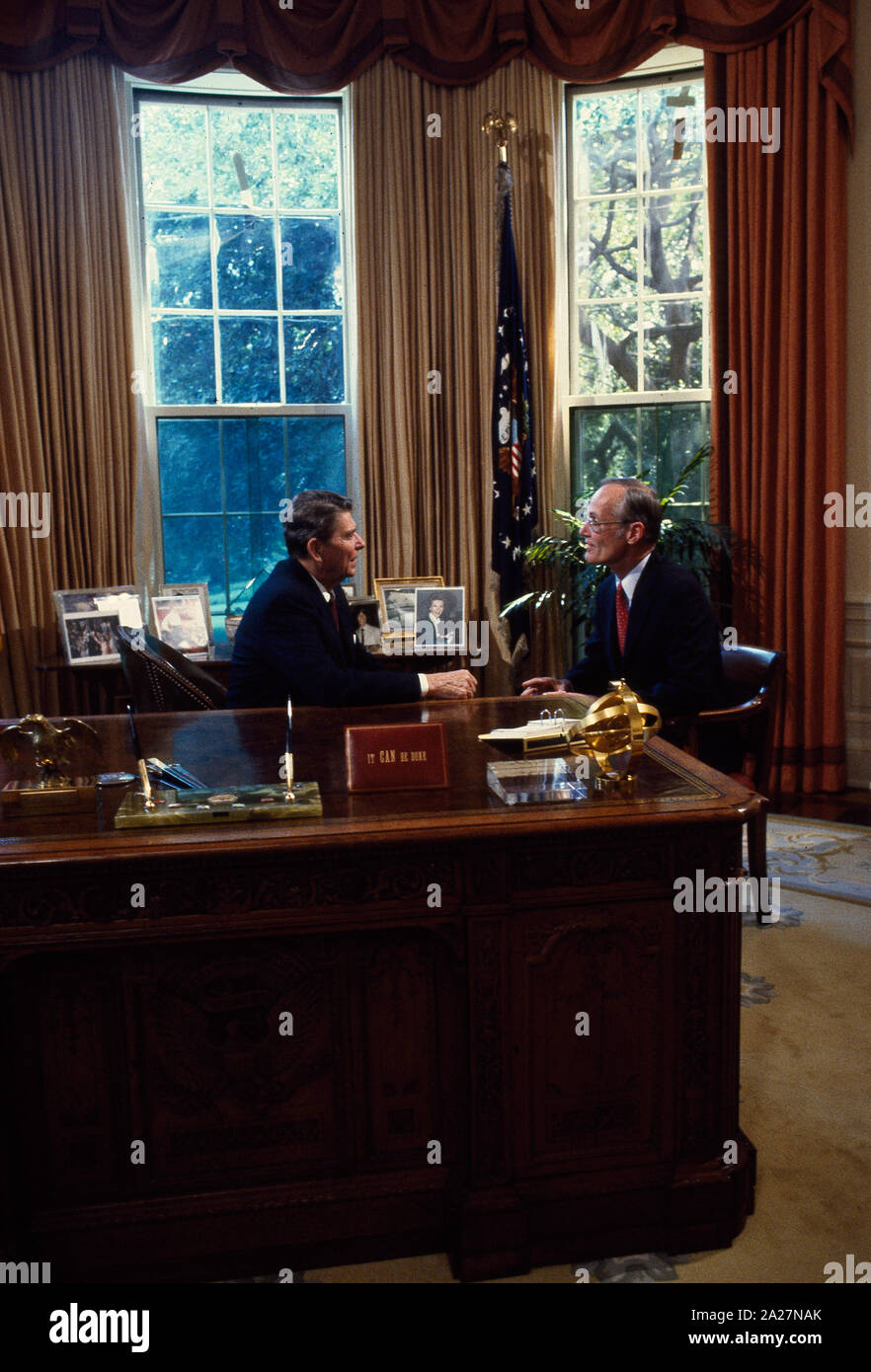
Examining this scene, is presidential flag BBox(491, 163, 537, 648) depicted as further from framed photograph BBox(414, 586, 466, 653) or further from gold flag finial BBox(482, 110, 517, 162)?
framed photograph BBox(414, 586, 466, 653)

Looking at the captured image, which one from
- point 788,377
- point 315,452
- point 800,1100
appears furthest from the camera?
point 315,452

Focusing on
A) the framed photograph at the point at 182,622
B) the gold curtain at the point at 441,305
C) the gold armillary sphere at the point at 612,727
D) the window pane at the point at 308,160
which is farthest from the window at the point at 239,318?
the gold armillary sphere at the point at 612,727

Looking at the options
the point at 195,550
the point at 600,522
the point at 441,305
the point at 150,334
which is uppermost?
the point at 441,305

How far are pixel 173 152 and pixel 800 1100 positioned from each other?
17.6ft

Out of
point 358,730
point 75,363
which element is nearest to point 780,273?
point 75,363

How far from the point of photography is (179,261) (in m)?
6.06

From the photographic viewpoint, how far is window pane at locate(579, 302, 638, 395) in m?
6.23

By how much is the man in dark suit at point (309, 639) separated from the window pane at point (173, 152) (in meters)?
3.14

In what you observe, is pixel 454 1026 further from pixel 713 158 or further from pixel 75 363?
pixel 713 158

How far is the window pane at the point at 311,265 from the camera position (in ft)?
20.1

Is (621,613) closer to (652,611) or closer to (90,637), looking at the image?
(652,611)

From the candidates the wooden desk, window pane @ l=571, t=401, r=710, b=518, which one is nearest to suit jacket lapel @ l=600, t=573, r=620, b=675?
the wooden desk

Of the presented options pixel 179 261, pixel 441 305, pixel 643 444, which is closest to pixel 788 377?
pixel 643 444
